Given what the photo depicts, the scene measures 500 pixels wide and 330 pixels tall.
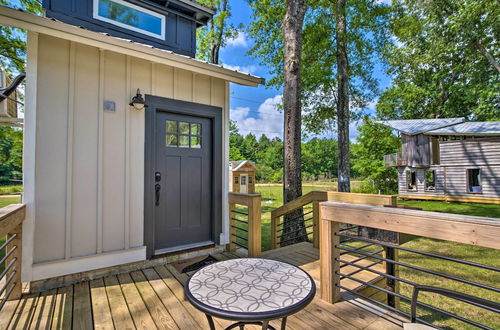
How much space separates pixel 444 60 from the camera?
43.0ft

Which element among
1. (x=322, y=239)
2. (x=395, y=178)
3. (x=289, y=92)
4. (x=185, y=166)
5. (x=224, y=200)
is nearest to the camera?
(x=322, y=239)

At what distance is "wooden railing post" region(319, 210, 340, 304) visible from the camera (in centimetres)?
213

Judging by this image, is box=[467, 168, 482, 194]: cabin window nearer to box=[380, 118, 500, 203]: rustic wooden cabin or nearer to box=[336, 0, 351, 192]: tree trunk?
box=[380, 118, 500, 203]: rustic wooden cabin

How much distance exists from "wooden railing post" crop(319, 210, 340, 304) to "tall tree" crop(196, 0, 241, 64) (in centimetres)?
903

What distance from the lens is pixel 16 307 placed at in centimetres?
200

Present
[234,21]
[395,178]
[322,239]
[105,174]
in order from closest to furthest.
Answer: [322,239] < [105,174] < [234,21] < [395,178]

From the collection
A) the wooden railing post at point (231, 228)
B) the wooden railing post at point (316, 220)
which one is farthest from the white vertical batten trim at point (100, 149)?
the wooden railing post at point (316, 220)

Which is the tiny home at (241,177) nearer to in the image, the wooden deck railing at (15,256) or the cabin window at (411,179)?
the cabin window at (411,179)

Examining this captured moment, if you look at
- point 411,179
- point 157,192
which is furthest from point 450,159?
point 157,192

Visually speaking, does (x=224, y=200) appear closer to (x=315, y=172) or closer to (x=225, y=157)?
(x=225, y=157)

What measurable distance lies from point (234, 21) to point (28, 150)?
970cm

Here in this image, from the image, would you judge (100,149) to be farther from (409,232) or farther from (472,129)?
(472,129)

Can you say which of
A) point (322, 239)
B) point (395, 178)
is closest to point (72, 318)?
point (322, 239)

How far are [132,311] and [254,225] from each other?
153cm
